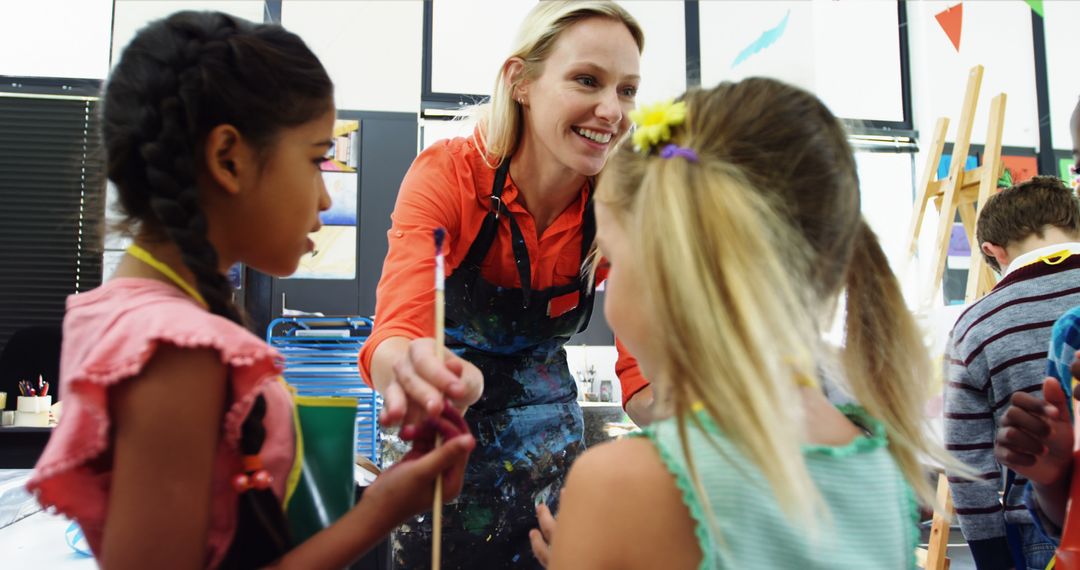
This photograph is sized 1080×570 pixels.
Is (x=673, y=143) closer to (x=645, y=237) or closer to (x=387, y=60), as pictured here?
(x=645, y=237)

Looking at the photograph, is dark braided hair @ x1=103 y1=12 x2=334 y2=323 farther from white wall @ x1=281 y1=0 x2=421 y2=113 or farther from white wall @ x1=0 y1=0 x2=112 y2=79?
white wall @ x1=0 y1=0 x2=112 y2=79

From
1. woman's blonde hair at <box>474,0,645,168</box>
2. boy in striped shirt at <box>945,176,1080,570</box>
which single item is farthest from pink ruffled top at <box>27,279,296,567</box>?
boy in striped shirt at <box>945,176,1080,570</box>

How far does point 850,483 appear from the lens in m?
0.87

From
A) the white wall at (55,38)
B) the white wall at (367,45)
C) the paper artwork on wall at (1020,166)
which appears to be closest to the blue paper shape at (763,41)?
the paper artwork on wall at (1020,166)

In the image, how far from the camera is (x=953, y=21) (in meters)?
5.29

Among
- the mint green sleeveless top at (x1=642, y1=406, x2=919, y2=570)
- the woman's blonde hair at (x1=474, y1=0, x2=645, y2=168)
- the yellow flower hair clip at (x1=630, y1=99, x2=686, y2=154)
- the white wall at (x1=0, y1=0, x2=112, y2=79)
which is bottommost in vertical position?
the mint green sleeveless top at (x1=642, y1=406, x2=919, y2=570)

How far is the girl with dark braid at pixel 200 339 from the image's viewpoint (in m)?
0.75

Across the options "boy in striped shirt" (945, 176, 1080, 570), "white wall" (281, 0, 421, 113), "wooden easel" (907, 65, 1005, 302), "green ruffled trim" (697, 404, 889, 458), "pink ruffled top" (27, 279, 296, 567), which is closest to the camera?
"pink ruffled top" (27, 279, 296, 567)

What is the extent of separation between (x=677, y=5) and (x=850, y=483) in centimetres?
456

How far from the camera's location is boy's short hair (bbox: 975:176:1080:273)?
2.54m

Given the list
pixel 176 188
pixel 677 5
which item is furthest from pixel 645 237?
→ pixel 677 5

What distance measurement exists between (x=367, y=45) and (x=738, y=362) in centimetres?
401

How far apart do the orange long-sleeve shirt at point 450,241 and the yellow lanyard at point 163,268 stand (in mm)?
465

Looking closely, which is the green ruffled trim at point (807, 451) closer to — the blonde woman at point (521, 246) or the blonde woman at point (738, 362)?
the blonde woman at point (738, 362)
